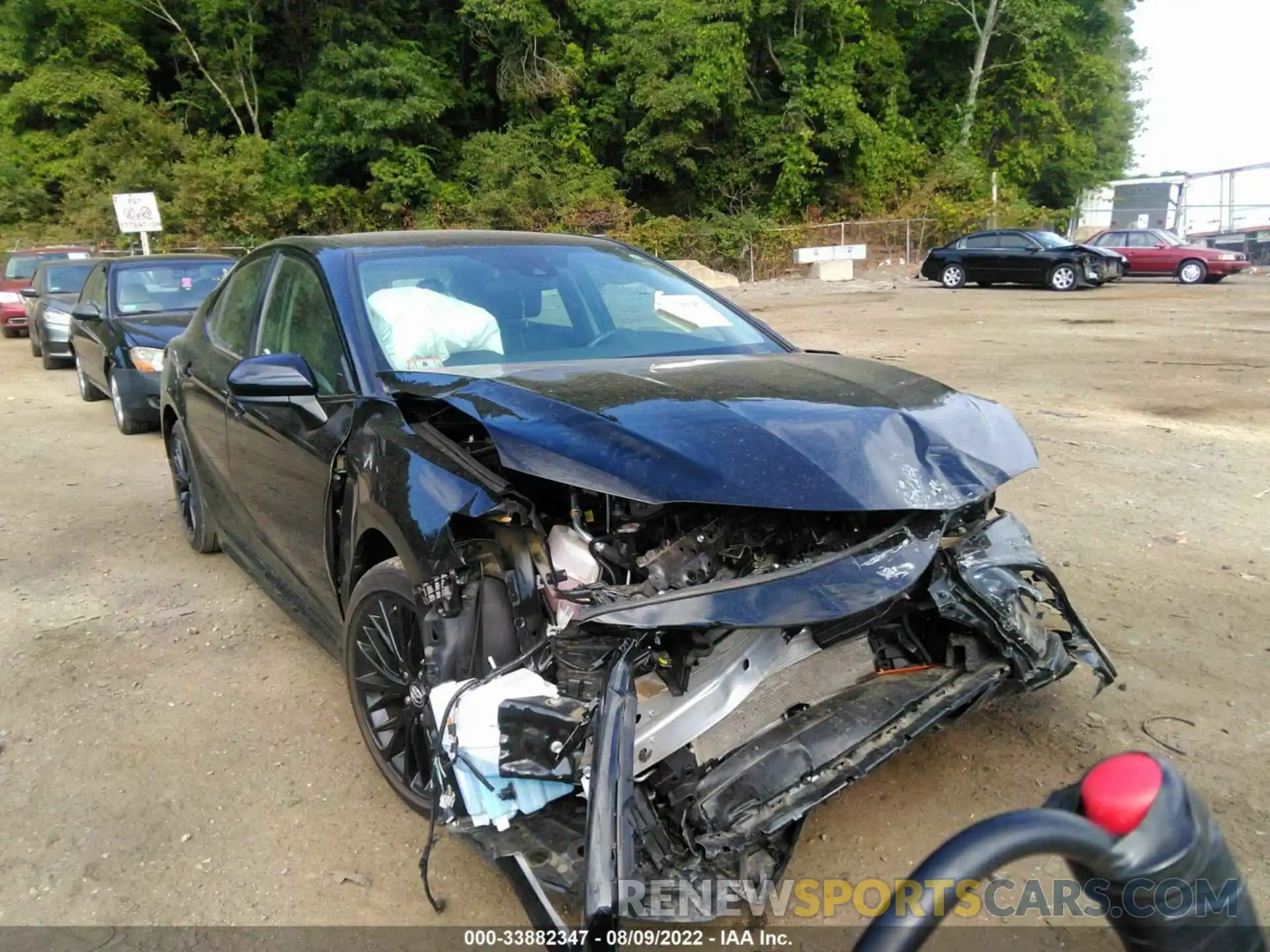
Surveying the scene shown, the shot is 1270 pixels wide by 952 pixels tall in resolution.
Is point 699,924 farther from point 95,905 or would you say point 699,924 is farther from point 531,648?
point 95,905

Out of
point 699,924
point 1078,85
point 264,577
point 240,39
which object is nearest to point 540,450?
point 699,924

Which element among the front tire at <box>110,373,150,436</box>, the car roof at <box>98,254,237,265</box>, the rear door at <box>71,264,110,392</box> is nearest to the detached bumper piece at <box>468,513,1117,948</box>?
the front tire at <box>110,373,150,436</box>

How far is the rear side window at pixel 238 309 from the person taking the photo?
Answer: 403cm

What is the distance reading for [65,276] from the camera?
13.8 meters

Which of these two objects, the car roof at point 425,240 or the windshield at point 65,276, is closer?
the car roof at point 425,240

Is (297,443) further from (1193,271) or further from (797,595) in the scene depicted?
(1193,271)

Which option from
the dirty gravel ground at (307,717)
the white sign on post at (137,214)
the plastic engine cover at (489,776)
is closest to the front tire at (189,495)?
the dirty gravel ground at (307,717)

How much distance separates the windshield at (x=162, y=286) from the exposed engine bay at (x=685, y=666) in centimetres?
761

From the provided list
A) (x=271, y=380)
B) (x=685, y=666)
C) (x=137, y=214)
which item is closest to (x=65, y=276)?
(x=137, y=214)

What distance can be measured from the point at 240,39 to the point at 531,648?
127 ft

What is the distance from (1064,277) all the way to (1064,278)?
2 centimetres

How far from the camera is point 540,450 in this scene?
2.33 metres

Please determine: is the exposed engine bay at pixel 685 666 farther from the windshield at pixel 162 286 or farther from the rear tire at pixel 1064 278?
the rear tire at pixel 1064 278

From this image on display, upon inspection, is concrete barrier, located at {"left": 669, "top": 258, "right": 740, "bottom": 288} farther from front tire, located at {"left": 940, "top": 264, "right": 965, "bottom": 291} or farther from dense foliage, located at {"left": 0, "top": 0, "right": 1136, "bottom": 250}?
front tire, located at {"left": 940, "top": 264, "right": 965, "bottom": 291}
